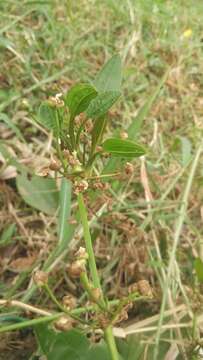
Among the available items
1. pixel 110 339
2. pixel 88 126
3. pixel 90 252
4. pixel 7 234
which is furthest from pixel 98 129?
pixel 7 234

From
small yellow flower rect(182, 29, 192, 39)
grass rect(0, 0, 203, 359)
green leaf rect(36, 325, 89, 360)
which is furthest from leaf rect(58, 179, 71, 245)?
small yellow flower rect(182, 29, 192, 39)

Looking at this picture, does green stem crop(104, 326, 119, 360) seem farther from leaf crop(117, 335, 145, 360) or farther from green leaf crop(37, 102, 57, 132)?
green leaf crop(37, 102, 57, 132)

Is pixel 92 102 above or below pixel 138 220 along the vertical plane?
above

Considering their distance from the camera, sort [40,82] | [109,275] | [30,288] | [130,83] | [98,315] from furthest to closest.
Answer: [130,83] < [40,82] < [109,275] < [30,288] < [98,315]

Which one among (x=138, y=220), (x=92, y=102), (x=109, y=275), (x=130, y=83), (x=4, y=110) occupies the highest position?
(x=130, y=83)

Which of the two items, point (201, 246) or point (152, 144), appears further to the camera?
point (152, 144)

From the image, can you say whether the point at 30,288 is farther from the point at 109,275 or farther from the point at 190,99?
the point at 190,99

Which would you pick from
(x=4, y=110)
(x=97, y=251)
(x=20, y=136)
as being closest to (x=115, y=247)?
(x=97, y=251)

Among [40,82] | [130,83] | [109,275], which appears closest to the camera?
[109,275]

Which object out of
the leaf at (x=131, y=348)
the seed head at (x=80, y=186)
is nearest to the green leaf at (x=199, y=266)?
the leaf at (x=131, y=348)
